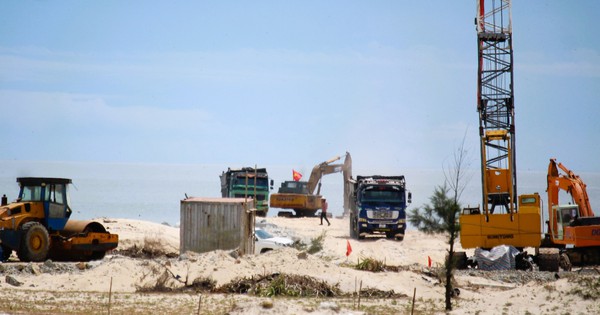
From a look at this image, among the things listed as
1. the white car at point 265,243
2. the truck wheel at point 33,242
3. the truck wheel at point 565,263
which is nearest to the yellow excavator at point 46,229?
the truck wheel at point 33,242

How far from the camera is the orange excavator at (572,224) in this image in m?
36.2

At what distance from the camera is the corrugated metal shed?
113 feet

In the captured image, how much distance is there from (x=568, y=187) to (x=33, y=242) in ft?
71.2

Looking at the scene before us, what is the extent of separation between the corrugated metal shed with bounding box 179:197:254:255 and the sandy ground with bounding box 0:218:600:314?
65.2 inches

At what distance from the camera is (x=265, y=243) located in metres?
37.4

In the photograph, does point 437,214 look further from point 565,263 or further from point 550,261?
point 565,263

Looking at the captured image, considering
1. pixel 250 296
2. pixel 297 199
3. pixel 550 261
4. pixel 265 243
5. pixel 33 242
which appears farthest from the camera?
pixel 297 199

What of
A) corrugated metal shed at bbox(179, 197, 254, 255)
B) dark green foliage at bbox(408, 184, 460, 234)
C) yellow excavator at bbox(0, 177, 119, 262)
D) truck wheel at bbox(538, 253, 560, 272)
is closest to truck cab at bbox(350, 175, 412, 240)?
truck wheel at bbox(538, 253, 560, 272)

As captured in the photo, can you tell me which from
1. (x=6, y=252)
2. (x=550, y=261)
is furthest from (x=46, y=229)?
(x=550, y=261)

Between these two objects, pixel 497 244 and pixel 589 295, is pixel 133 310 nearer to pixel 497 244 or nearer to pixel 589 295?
pixel 589 295

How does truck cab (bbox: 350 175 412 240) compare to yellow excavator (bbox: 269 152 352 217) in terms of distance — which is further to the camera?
yellow excavator (bbox: 269 152 352 217)

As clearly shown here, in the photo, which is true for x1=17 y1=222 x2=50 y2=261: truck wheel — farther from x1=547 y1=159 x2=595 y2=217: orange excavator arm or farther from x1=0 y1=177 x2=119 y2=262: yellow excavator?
x1=547 y1=159 x2=595 y2=217: orange excavator arm

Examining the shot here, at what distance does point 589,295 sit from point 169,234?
26.6m

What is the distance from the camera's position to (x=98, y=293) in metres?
27.4
